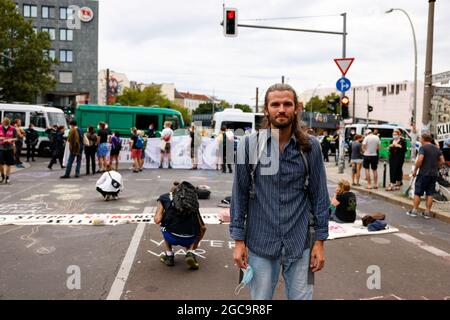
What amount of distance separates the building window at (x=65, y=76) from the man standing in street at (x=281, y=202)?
65922mm

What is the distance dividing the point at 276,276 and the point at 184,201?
9.47 feet

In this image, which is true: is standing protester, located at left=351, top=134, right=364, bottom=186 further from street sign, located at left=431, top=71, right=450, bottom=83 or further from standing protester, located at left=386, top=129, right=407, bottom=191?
street sign, located at left=431, top=71, right=450, bottom=83

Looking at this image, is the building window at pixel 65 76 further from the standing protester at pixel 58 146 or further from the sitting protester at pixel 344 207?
the sitting protester at pixel 344 207

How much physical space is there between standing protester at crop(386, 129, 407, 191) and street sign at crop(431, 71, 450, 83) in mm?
2476

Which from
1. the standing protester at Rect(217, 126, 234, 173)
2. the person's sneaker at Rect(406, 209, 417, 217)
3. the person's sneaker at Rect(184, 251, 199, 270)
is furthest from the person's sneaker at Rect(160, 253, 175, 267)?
the standing protester at Rect(217, 126, 234, 173)

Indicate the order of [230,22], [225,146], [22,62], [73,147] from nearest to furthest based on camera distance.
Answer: [73,147] → [230,22] → [225,146] → [22,62]

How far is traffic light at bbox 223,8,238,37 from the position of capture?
1642 cm

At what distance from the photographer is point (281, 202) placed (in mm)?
2729

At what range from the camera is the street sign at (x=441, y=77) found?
10578mm

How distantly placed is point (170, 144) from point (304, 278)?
16718 millimetres

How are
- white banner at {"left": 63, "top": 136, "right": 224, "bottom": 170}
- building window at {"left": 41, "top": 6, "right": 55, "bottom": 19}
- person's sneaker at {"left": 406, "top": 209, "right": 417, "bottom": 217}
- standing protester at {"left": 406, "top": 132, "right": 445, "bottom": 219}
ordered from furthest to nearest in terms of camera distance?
building window at {"left": 41, "top": 6, "right": 55, "bottom": 19} < white banner at {"left": 63, "top": 136, "right": 224, "bottom": 170} < person's sneaker at {"left": 406, "top": 209, "right": 417, "bottom": 217} < standing protester at {"left": 406, "top": 132, "right": 445, "bottom": 219}

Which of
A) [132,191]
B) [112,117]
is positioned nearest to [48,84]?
[112,117]

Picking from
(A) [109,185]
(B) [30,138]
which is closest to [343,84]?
(A) [109,185]

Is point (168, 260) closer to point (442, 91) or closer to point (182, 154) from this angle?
point (442, 91)
